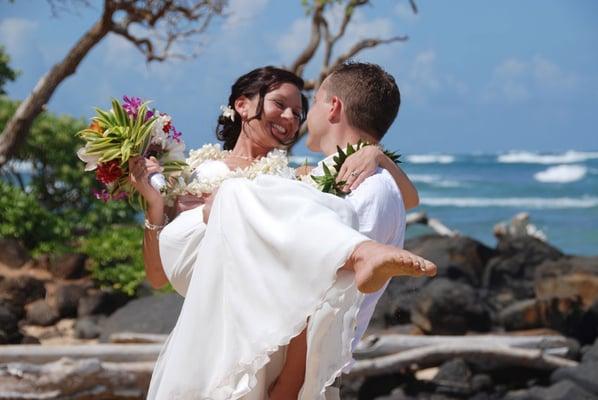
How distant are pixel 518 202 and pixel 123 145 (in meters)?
32.9

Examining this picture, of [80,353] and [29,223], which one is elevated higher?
[29,223]

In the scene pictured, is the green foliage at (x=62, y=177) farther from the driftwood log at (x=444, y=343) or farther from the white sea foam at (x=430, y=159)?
the white sea foam at (x=430, y=159)

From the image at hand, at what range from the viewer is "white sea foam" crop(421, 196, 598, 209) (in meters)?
35.1

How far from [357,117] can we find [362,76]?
5.4 inches

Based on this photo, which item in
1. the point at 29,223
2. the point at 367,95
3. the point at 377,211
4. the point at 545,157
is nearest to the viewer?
the point at 377,211

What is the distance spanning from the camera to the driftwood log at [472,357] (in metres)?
9.89

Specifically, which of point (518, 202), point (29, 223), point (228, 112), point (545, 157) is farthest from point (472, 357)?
point (545, 157)

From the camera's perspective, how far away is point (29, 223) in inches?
513

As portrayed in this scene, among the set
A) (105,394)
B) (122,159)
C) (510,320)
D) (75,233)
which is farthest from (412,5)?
(122,159)

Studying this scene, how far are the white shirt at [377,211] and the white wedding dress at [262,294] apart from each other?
152 mm

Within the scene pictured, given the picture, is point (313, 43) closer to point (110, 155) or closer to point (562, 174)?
point (110, 155)

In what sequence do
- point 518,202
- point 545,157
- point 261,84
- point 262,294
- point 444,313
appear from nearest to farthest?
point 262,294 → point 261,84 → point 444,313 → point 518,202 → point 545,157

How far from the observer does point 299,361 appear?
3713 millimetres

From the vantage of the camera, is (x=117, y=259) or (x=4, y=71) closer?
(x=117, y=259)
